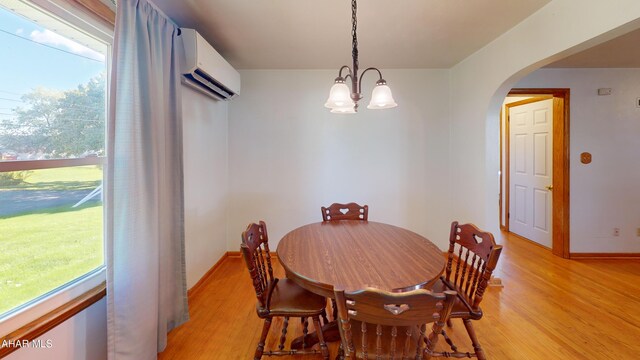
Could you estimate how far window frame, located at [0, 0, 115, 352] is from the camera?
1061 mm

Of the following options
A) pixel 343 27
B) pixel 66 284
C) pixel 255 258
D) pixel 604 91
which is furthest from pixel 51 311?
pixel 604 91

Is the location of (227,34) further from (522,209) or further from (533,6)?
(522,209)

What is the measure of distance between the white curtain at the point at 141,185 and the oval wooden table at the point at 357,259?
0.81 meters

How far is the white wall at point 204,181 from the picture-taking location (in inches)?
92.0

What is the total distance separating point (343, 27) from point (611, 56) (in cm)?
306

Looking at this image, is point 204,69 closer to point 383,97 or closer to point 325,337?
point 383,97

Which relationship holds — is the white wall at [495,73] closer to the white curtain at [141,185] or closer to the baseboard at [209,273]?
the baseboard at [209,273]

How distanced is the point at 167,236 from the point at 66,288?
57cm

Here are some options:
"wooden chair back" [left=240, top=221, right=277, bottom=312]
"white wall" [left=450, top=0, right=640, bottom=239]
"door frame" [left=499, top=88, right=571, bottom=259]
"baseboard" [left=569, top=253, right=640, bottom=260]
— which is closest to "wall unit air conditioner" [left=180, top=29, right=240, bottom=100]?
"wooden chair back" [left=240, top=221, right=277, bottom=312]

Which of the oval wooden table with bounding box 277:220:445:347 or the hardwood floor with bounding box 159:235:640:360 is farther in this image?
the hardwood floor with bounding box 159:235:640:360

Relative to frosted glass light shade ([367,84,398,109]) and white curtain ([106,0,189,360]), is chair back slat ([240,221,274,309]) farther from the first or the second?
frosted glass light shade ([367,84,398,109])

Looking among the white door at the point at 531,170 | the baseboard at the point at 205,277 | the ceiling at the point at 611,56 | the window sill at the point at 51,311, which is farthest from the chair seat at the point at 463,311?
the white door at the point at 531,170

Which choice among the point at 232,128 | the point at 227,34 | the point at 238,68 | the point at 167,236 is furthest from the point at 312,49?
the point at 167,236

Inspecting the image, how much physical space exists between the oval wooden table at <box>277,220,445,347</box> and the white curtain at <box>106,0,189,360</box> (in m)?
0.81
